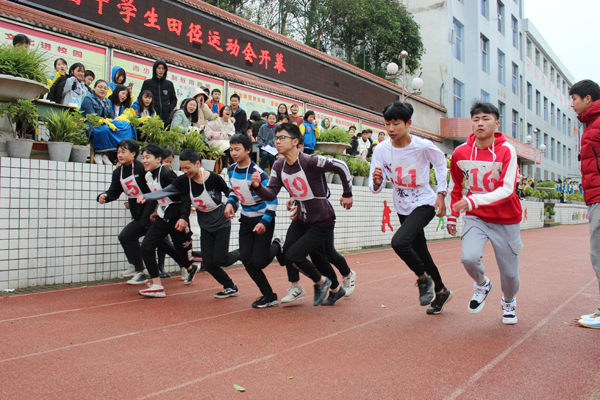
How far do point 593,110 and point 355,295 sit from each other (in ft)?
11.9

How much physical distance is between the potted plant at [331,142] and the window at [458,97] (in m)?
21.7

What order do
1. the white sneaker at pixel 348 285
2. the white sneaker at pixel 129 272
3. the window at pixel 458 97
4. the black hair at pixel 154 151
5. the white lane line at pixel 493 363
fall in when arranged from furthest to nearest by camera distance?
the window at pixel 458 97
the white sneaker at pixel 129 272
the black hair at pixel 154 151
the white sneaker at pixel 348 285
the white lane line at pixel 493 363

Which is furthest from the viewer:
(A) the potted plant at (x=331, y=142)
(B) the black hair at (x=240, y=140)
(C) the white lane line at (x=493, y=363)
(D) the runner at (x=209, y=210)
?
(A) the potted plant at (x=331, y=142)

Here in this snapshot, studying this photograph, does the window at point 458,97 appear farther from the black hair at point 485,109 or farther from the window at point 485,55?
the black hair at point 485,109

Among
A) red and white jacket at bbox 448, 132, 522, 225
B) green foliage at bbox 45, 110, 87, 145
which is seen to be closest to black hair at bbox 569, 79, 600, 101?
red and white jacket at bbox 448, 132, 522, 225

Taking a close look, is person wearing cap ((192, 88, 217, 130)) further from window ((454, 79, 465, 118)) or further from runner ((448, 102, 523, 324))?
window ((454, 79, 465, 118))

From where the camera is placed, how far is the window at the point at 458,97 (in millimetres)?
32344

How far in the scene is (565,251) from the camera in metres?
13.7

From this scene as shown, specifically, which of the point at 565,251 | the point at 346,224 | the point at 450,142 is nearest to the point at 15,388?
the point at 346,224

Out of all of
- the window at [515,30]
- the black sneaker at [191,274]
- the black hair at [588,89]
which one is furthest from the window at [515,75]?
the black sneaker at [191,274]

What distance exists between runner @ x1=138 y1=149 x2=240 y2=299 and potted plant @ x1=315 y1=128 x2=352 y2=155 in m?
6.80

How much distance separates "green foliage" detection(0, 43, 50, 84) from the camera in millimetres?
6180

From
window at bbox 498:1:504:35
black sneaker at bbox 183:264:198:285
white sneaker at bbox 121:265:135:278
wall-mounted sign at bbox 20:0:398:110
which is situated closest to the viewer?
black sneaker at bbox 183:264:198:285

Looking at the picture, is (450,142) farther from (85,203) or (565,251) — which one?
(85,203)
